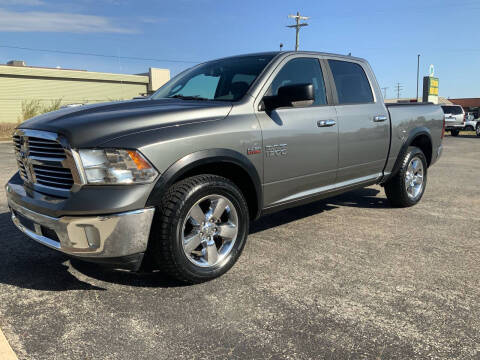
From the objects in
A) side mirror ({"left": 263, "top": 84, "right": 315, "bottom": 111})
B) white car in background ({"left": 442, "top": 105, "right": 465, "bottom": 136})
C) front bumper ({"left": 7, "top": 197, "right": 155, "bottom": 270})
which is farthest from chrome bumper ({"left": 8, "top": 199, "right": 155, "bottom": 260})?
white car in background ({"left": 442, "top": 105, "right": 465, "bottom": 136})

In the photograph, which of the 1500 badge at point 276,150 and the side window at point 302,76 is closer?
the 1500 badge at point 276,150

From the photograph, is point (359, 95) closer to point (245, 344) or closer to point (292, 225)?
point (292, 225)

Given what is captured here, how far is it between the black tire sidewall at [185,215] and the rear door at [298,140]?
0.38 metres

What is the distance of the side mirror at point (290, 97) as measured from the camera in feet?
11.0

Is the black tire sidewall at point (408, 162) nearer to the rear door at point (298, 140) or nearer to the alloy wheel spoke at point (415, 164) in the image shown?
the alloy wheel spoke at point (415, 164)

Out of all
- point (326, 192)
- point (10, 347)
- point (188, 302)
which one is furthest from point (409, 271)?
point (10, 347)

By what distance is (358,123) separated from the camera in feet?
A: 14.6

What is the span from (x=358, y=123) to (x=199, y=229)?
2325mm

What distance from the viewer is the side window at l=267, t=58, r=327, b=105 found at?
12.5ft

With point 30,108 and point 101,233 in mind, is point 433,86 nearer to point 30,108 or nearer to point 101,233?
point 30,108

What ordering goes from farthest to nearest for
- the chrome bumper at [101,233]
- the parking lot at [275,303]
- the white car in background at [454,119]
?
the white car in background at [454,119] < the chrome bumper at [101,233] < the parking lot at [275,303]

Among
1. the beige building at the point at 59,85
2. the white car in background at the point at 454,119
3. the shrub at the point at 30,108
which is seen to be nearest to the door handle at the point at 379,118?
the white car in background at the point at 454,119

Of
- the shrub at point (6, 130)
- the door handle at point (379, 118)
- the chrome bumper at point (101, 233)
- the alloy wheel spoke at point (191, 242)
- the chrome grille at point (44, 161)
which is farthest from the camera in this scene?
the shrub at point (6, 130)

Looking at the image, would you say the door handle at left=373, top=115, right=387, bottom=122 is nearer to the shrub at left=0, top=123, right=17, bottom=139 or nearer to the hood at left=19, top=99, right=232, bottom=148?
the hood at left=19, top=99, right=232, bottom=148
